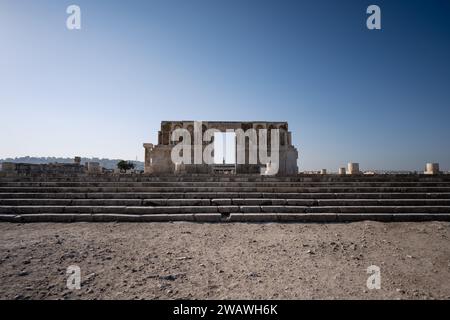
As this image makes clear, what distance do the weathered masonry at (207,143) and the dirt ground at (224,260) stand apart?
10.0m

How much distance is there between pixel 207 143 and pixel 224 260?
14.8m

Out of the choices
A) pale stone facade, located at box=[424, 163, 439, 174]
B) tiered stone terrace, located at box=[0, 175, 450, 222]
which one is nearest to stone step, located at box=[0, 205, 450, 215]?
tiered stone terrace, located at box=[0, 175, 450, 222]

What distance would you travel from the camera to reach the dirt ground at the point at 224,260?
10.8 feet

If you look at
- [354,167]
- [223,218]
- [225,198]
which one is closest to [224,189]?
[225,198]

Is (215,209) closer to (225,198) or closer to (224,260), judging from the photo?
(225,198)

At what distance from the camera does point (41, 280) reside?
11.5ft

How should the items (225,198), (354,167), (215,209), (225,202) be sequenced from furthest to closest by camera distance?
1. (354,167)
2. (225,198)
3. (225,202)
4. (215,209)

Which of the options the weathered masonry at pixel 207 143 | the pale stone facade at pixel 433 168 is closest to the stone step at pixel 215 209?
the weathered masonry at pixel 207 143

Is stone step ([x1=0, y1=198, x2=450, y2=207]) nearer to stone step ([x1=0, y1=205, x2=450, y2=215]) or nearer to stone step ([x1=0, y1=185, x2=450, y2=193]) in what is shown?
stone step ([x1=0, y1=205, x2=450, y2=215])

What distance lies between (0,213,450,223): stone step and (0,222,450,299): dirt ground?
44 cm

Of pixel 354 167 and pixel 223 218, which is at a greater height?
pixel 354 167

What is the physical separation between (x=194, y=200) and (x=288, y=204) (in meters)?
3.23

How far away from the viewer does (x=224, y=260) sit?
4340 millimetres
